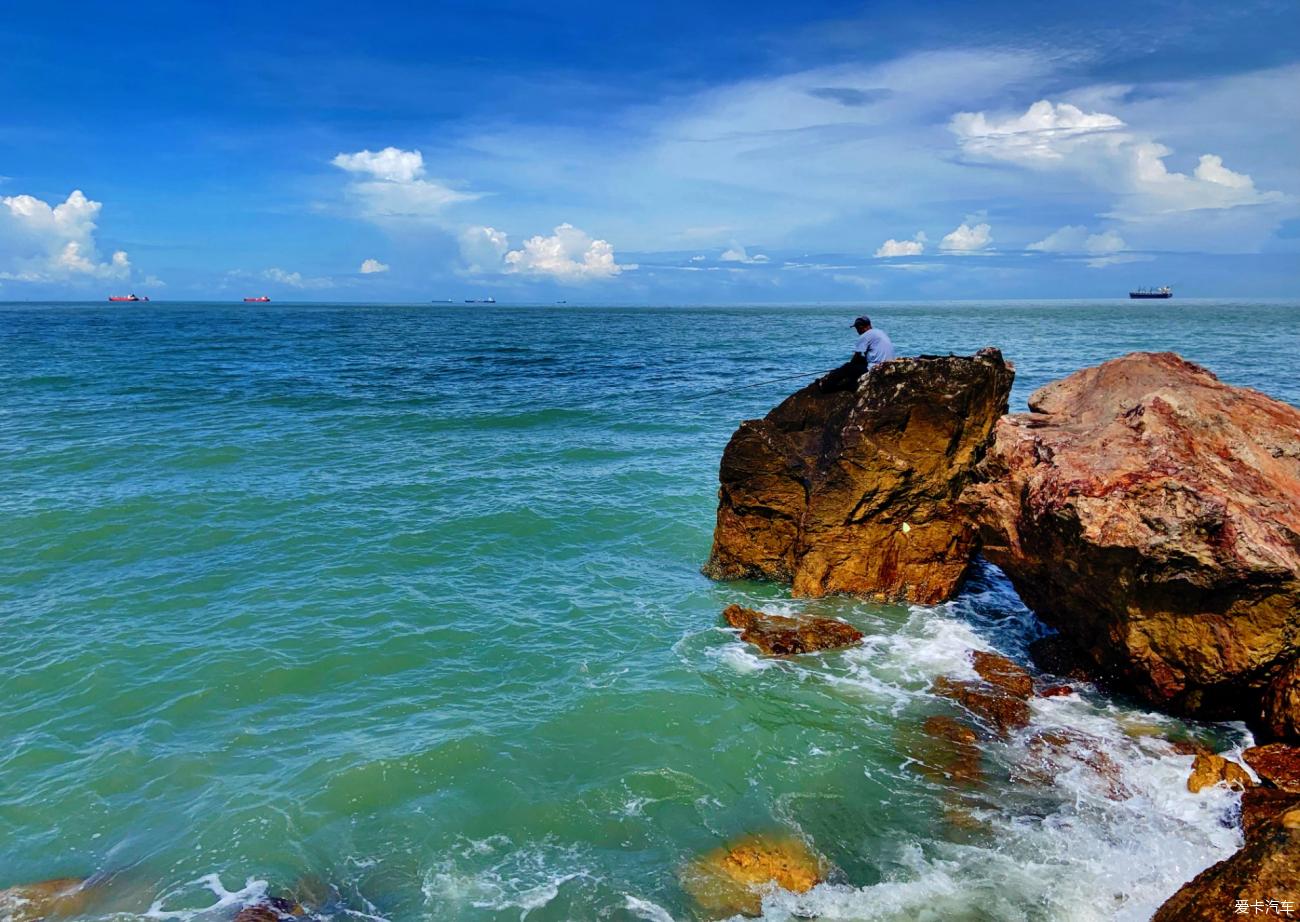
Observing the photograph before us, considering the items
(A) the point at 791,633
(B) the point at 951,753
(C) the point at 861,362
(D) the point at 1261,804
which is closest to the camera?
(D) the point at 1261,804

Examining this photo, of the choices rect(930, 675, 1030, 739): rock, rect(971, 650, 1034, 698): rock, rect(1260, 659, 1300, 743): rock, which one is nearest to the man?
rect(971, 650, 1034, 698): rock

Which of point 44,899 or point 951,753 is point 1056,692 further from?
point 44,899

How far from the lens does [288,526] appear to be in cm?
1611

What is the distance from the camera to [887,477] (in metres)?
12.2

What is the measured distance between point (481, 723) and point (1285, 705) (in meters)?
8.69

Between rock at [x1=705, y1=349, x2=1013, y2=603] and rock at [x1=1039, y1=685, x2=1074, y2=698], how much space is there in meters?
3.01

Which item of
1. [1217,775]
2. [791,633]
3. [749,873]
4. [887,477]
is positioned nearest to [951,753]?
[1217,775]

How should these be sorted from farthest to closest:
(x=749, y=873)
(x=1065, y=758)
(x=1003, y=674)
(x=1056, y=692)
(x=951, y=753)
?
(x=1003, y=674), (x=1056, y=692), (x=951, y=753), (x=1065, y=758), (x=749, y=873)

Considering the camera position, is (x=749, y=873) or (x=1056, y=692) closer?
(x=749, y=873)

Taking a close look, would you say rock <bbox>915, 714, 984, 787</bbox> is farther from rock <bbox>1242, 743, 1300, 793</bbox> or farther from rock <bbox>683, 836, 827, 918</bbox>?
rock <bbox>1242, 743, 1300, 793</bbox>

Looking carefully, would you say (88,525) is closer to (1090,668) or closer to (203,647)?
(203,647)

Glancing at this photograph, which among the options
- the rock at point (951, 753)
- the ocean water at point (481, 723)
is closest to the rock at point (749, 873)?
the ocean water at point (481, 723)

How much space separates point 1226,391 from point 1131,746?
4832mm

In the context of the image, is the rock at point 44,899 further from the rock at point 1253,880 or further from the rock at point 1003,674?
the rock at point 1003,674
